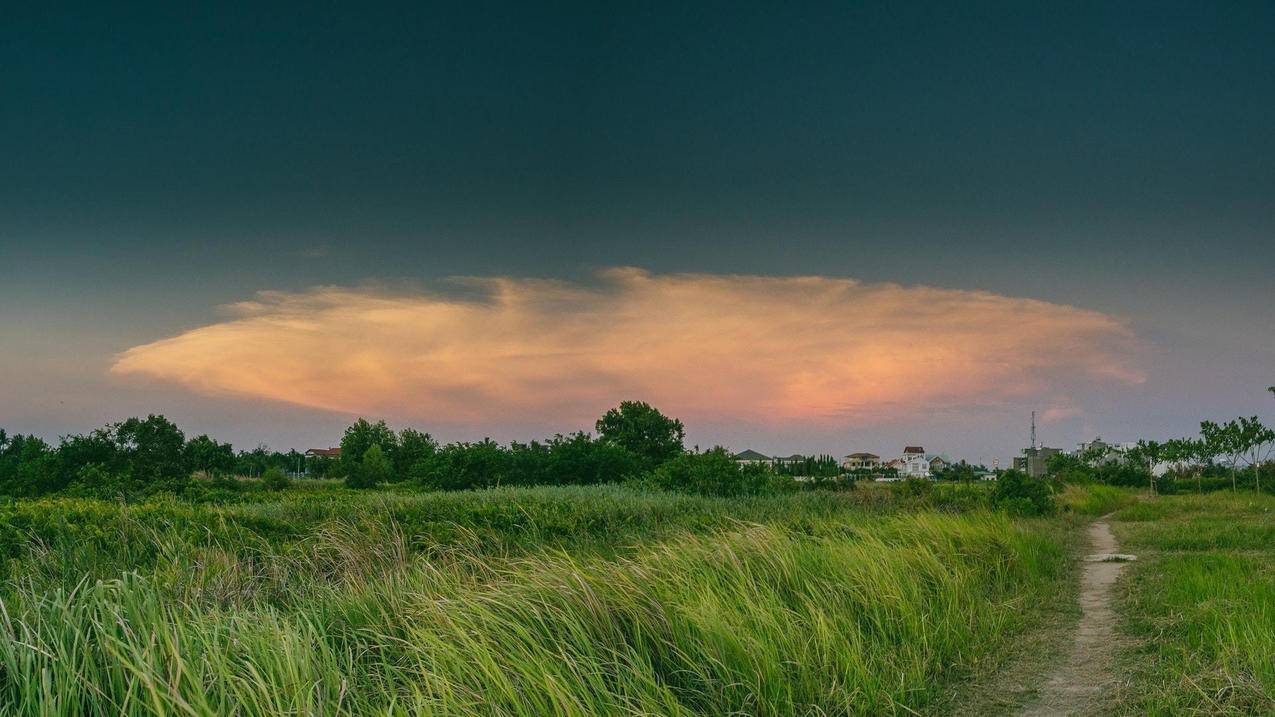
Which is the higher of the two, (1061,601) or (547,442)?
(547,442)

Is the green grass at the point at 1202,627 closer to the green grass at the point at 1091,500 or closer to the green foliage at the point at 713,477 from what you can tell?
the green foliage at the point at 713,477

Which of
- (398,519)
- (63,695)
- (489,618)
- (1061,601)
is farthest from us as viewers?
(398,519)

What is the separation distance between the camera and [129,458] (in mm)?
30781

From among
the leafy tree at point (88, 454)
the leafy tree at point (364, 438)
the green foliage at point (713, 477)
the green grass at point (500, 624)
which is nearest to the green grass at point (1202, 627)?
the green grass at point (500, 624)

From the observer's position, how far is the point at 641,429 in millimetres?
48188

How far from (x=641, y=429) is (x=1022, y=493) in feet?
92.6

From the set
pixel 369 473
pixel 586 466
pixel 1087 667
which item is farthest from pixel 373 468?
pixel 1087 667

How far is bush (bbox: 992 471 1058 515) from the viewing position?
2097 centimetres

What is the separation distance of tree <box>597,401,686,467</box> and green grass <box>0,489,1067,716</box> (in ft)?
124

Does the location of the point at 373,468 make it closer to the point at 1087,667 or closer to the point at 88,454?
the point at 88,454

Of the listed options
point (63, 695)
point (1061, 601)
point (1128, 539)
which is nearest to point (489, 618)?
point (63, 695)

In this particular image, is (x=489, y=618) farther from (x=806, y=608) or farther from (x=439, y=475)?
(x=439, y=475)

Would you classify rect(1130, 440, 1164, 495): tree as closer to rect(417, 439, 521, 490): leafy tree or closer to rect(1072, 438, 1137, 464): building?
rect(1072, 438, 1137, 464): building

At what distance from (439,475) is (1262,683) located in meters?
27.2
